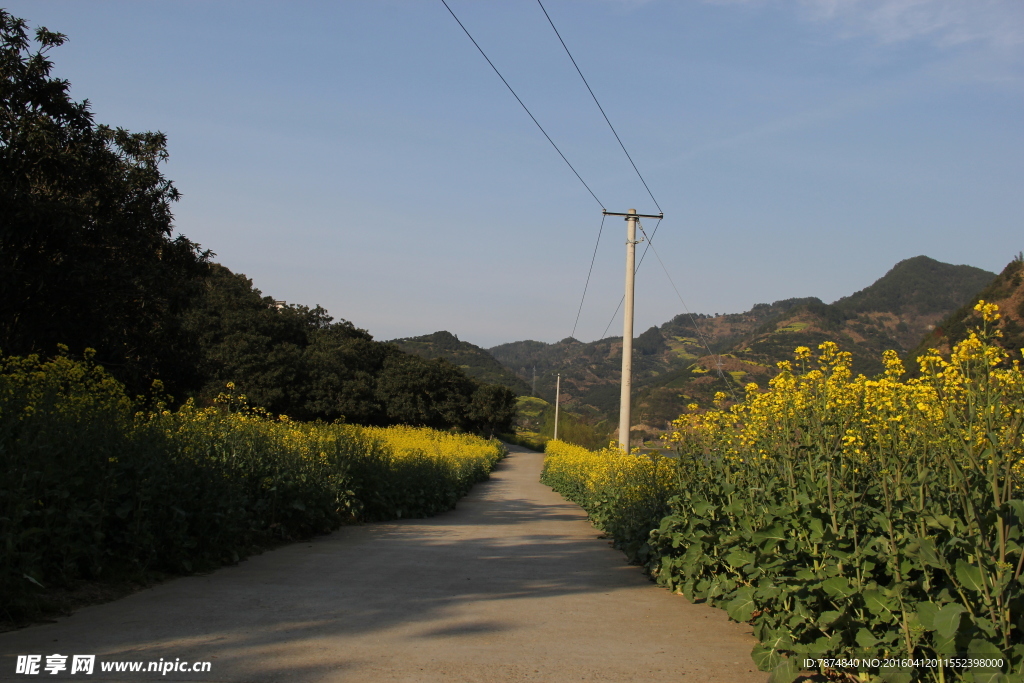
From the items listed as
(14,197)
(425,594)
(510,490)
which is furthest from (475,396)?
(425,594)

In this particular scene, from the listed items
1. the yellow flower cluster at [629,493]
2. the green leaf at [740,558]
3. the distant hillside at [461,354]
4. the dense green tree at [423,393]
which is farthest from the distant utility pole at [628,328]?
the distant hillside at [461,354]

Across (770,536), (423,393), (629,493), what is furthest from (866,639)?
(423,393)

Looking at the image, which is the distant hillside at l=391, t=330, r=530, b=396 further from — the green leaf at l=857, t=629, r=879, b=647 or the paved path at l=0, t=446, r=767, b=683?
the green leaf at l=857, t=629, r=879, b=647

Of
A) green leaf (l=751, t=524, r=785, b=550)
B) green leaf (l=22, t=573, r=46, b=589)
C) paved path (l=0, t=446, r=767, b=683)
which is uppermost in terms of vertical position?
green leaf (l=751, t=524, r=785, b=550)

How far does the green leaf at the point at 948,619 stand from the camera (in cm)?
317

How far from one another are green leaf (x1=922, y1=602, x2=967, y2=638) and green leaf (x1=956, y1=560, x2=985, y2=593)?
104mm

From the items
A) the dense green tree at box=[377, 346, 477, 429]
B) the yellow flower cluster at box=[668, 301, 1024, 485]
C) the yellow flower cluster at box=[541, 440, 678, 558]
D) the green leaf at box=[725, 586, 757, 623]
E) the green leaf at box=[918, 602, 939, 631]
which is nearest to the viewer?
the green leaf at box=[918, 602, 939, 631]

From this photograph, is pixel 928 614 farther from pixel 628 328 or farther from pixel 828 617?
pixel 628 328

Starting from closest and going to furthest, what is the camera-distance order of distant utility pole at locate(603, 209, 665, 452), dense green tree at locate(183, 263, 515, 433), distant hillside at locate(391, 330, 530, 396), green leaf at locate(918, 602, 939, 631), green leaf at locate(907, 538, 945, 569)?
green leaf at locate(918, 602, 939, 631)
green leaf at locate(907, 538, 945, 569)
distant utility pole at locate(603, 209, 665, 452)
dense green tree at locate(183, 263, 515, 433)
distant hillside at locate(391, 330, 530, 396)

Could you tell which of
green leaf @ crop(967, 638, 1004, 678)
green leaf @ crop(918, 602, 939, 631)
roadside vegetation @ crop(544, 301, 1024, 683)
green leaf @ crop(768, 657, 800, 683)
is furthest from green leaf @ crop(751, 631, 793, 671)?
green leaf @ crop(967, 638, 1004, 678)

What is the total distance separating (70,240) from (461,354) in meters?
158

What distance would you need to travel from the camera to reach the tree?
510 inches

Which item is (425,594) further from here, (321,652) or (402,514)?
(402,514)

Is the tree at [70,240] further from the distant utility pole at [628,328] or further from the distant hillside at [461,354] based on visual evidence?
the distant hillside at [461,354]
